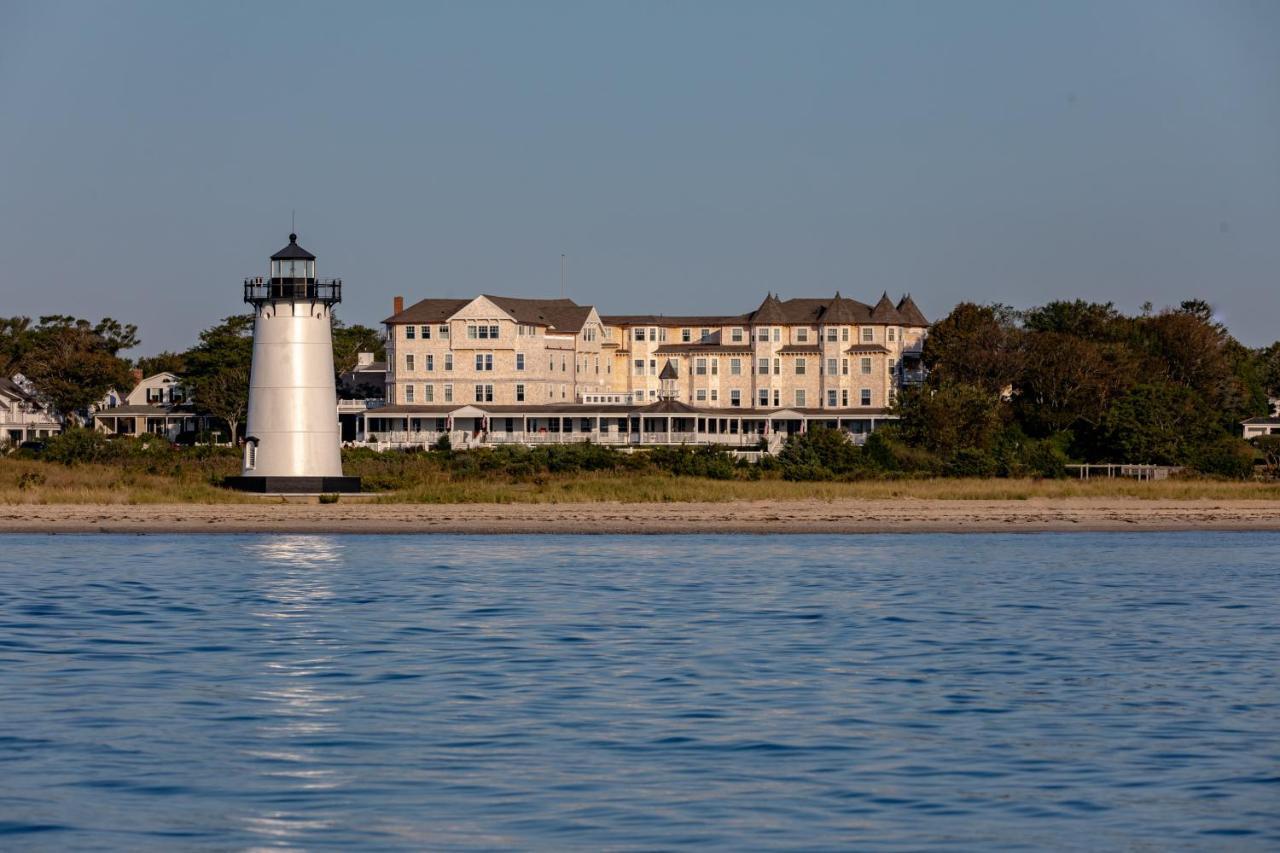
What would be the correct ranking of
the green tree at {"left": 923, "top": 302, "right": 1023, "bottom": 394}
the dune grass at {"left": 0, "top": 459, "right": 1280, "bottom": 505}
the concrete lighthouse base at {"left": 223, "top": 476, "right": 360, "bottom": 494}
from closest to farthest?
the dune grass at {"left": 0, "top": 459, "right": 1280, "bottom": 505}
the concrete lighthouse base at {"left": 223, "top": 476, "right": 360, "bottom": 494}
the green tree at {"left": 923, "top": 302, "right": 1023, "bottom": 394}

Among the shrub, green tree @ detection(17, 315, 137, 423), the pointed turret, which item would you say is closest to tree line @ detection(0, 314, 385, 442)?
green tree @ detection(17, 315, 137, 423)

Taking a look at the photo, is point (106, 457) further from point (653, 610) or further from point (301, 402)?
point (653, 610)

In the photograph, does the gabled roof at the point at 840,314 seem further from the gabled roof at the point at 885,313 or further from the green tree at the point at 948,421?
the green tree at the point at 948,421

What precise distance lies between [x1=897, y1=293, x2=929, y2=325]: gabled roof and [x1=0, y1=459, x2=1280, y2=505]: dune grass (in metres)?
40.7

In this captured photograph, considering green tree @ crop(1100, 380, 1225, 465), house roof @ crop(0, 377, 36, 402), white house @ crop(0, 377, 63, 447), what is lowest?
green tree @ crop(1100, 380, 1225, 465)

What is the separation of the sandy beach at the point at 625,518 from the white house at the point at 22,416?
197 feet

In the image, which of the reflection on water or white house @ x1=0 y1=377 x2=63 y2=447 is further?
Result: white house @ x1=0 y1=377 x2=63 y2=447

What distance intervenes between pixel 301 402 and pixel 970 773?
3876 centimetres

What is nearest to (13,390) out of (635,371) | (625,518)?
(635,371)

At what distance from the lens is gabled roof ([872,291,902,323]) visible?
3890 inches

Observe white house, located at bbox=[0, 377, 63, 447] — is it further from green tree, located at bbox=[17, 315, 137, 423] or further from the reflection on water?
the reflection on water

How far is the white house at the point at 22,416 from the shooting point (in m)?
103

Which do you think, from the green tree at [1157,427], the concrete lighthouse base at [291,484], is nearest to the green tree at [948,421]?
the green tree at [1157,427]

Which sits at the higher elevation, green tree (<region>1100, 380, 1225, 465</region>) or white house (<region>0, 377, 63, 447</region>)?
white house (<region>0, 377, 63, 447</region>)
